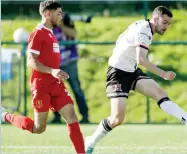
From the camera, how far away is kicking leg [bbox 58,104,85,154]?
28.8 ft

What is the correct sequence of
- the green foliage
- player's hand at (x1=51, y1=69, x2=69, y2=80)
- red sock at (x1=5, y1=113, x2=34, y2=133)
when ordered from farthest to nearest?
the green foliage → red sock at (x1=5, y1=113, x2=34, y2=133) → player's hand at (x1=51, y1=69, x2=69, y2=80)

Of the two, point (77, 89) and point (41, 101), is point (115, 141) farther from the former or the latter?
point (77, 89)

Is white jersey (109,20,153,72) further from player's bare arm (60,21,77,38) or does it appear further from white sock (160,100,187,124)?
player's bare arm (60,21,77,38)

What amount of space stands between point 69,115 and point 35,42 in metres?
0.85

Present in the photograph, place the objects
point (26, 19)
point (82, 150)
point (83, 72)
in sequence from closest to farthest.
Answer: point (82, 150) < point (83, 72) < point (26, 19)

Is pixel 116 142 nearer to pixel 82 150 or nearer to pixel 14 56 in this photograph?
pixel 82 150

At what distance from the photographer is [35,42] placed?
882cm

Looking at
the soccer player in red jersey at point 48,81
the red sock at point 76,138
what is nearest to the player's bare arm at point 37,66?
the soccer player in red jersey at point 48,81

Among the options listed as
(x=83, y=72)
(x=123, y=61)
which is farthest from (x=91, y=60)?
(x=123, y=61)

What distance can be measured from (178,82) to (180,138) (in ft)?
15.9

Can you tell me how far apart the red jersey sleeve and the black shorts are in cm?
119

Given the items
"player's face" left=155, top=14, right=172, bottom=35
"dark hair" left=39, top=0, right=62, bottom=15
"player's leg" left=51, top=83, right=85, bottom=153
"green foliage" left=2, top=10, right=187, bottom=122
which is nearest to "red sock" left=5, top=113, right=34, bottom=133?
"player's leg" left=51, top=83, right=85, bottom=153

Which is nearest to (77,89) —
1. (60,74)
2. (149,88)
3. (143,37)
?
(149,88)

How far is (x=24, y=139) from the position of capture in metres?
11.5
